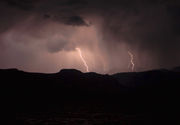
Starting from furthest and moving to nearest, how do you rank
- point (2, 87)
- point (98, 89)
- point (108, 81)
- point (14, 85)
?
1. point (108, 81)
2. point (98, 89)
3. point (14, 85)
4. point (2, 87)

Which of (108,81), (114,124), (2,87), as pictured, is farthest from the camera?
(108,81)

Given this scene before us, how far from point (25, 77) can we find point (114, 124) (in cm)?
11224

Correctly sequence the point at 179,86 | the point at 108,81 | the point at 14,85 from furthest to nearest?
the point at 108,81 < the point at 179,86 < the point at 14,85

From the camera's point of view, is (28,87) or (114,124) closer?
(114,124)

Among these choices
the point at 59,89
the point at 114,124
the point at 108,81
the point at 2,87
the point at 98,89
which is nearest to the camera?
the point at 114,124

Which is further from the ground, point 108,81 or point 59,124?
point 108,81

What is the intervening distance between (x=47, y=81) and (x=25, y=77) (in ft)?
48.7

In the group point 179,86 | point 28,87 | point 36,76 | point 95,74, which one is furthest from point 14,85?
point 179,86

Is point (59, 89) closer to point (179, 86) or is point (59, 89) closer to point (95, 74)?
point (95, 74)

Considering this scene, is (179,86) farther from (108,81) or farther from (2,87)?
(2,87)

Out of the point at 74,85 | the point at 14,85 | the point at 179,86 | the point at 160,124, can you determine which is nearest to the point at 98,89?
the point at 74,85

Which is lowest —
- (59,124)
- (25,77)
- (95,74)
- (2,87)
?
(59,124)

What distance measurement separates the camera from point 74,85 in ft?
516

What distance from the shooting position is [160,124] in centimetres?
3381
